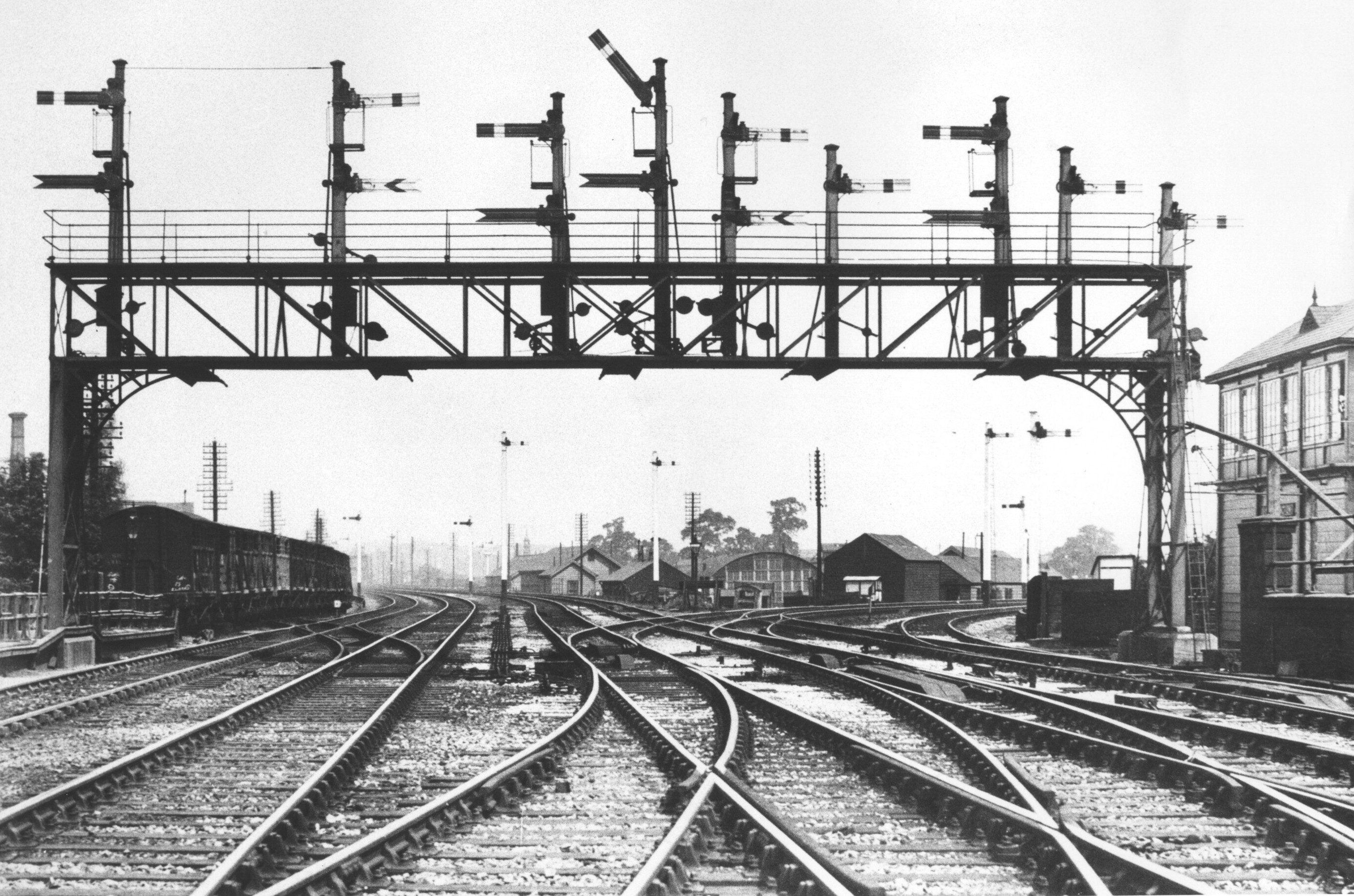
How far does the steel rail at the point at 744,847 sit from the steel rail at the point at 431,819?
116 centimetres

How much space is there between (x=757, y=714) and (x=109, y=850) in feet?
25.3

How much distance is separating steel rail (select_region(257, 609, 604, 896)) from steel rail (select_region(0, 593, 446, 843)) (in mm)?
1973

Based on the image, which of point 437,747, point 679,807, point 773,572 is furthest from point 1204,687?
point 773,572

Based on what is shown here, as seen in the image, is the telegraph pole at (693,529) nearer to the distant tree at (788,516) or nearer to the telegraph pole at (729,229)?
the telegraph pole at (729,229)

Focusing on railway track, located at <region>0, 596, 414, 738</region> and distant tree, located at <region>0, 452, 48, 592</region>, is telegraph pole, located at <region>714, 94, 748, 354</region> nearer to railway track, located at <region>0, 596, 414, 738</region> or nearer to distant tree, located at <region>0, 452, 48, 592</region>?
railway track, located at <region>0, 596, 414, 738</region>

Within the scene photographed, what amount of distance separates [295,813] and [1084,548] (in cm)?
17866

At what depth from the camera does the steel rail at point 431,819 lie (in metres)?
5.81

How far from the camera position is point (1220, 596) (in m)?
25.7


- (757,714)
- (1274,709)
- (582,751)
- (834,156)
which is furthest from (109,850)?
(834,156)

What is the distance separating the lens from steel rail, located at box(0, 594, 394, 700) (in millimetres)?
15961

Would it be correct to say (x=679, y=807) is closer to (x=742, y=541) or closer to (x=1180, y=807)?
(x=1180, y=807)

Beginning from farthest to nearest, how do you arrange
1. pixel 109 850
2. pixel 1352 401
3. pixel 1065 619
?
pixel 1065 619 → pixel 1352 401 → pixel 109 850

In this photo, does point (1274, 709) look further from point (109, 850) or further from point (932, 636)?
point (932, 636)

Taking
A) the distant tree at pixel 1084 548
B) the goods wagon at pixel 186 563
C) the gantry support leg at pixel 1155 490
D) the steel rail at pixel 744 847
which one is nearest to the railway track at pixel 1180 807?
the steel rail at pixel 744 847
